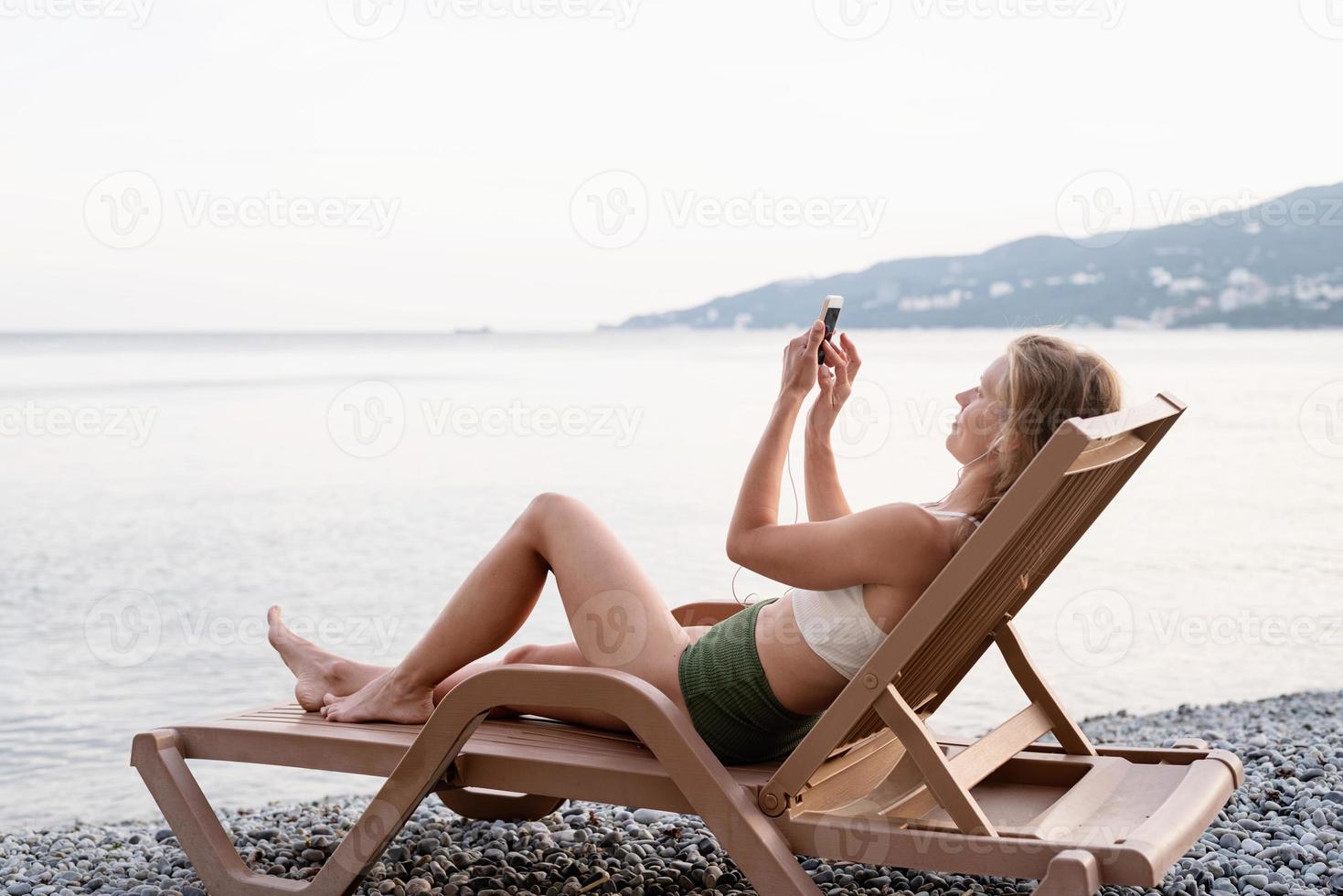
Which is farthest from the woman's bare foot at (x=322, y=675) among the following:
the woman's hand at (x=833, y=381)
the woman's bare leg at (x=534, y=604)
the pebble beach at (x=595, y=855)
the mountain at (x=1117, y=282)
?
the mountain at (x=1117, y=282)

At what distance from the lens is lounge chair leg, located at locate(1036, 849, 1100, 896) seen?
2.37 metres

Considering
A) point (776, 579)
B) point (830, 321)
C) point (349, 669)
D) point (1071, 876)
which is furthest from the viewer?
point (349, 669)

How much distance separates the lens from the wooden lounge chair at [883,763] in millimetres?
2531

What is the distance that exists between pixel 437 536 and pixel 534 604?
A: 9371mm

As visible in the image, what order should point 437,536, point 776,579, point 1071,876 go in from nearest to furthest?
point 1071,876
point 776,579
point 437,536

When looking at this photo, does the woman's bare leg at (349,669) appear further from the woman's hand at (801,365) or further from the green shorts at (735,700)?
the woman's hand at (801,365)

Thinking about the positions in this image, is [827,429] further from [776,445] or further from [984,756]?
[984,756]

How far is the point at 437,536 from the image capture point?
487 inches

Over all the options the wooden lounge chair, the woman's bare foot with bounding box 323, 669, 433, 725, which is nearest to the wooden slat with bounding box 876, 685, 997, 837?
the wooden lounge chair

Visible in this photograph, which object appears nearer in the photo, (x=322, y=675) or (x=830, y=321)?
(x=830, y=321)

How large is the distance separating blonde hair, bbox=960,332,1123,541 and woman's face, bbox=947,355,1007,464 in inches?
1.3

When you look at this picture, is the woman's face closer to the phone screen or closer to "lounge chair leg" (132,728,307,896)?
the phone screen

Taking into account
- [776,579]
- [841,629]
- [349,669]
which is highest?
[776,579]

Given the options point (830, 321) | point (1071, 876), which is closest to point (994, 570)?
point (1071, 876)
